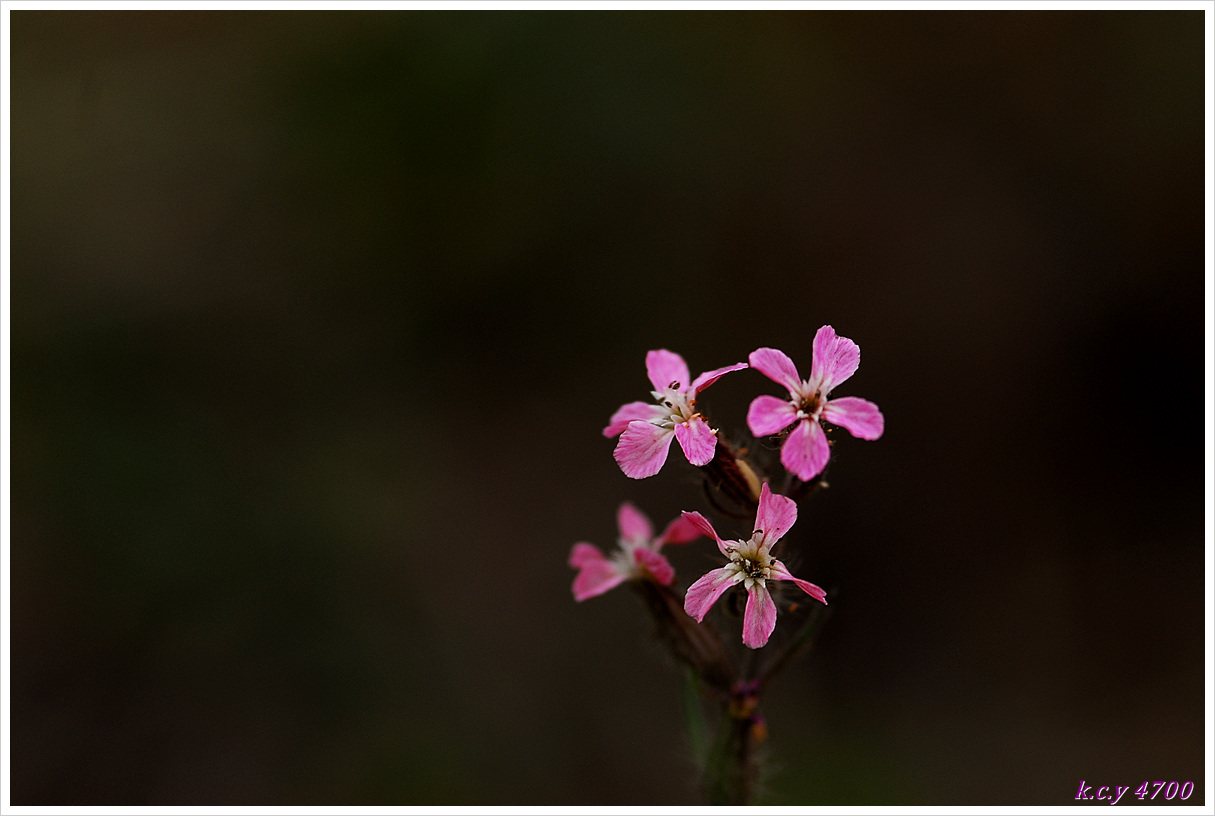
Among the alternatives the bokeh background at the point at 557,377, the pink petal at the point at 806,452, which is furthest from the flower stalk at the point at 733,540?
the bokeh background at the point at 557,377

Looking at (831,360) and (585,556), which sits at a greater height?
(831,360)

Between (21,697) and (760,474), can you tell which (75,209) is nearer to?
(21,697)

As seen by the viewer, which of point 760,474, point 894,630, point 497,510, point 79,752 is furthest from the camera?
point 497,510

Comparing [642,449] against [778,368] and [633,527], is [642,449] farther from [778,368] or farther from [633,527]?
[633,527]

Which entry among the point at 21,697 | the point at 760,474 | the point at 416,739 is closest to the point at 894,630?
the point at 416,739

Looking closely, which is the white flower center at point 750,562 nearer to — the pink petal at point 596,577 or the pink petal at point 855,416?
the pink petal at point 855,416

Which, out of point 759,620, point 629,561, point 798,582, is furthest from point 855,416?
point 629,561
